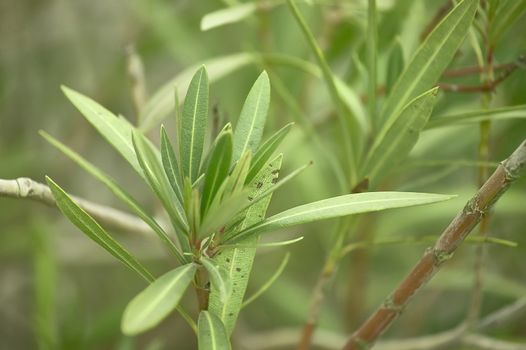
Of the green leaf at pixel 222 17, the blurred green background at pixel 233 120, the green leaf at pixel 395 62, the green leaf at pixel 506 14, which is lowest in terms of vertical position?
the blurred green background at pixel 233 120

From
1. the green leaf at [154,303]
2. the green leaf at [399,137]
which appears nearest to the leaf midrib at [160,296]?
the green leaf at [154,303]

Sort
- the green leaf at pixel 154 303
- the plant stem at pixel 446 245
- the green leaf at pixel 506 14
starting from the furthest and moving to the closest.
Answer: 1. the green leaf at pixel 506 14
2. the plant stem at pixel 446 245
3. the green leaf at pixel 154 303

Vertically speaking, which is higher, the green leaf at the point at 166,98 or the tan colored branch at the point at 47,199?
the green leaf at the point at 166,98

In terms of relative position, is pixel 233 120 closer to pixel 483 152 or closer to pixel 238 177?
pixel 483 152

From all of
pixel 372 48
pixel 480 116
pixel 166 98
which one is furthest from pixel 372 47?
pixel 166 98

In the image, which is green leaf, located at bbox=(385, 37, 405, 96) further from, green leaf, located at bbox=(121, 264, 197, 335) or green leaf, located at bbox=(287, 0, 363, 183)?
green leaf, located at bbox=(121, 264, 197, 335)

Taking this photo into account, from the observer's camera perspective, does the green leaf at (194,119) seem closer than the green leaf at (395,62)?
Yes

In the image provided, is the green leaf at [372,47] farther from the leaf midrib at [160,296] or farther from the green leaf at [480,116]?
the leaf midrib at [160,296]
